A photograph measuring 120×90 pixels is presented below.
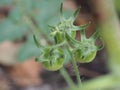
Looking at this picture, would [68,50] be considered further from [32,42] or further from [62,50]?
[32,42]

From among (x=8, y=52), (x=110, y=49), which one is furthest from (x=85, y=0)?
(x=110, y=49)

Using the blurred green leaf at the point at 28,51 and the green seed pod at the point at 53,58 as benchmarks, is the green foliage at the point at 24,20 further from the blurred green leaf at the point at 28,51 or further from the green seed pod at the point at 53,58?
the green seed pod at the point at 53,58

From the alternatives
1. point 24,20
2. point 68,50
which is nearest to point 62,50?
point 68,50

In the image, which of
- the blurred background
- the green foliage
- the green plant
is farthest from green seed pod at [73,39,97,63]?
the green foliage

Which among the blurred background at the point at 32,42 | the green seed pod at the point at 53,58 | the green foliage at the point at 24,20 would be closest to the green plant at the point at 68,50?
the green seed pod at the point at 53,58

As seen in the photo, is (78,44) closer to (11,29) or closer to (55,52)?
(55,52)

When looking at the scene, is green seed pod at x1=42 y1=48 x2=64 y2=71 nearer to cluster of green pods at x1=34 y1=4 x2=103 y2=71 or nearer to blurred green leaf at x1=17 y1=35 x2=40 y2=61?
cluster of green pods at x1=34 y1=4 x2=103 y2=71

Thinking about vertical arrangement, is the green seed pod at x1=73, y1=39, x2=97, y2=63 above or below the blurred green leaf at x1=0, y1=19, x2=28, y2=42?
above
